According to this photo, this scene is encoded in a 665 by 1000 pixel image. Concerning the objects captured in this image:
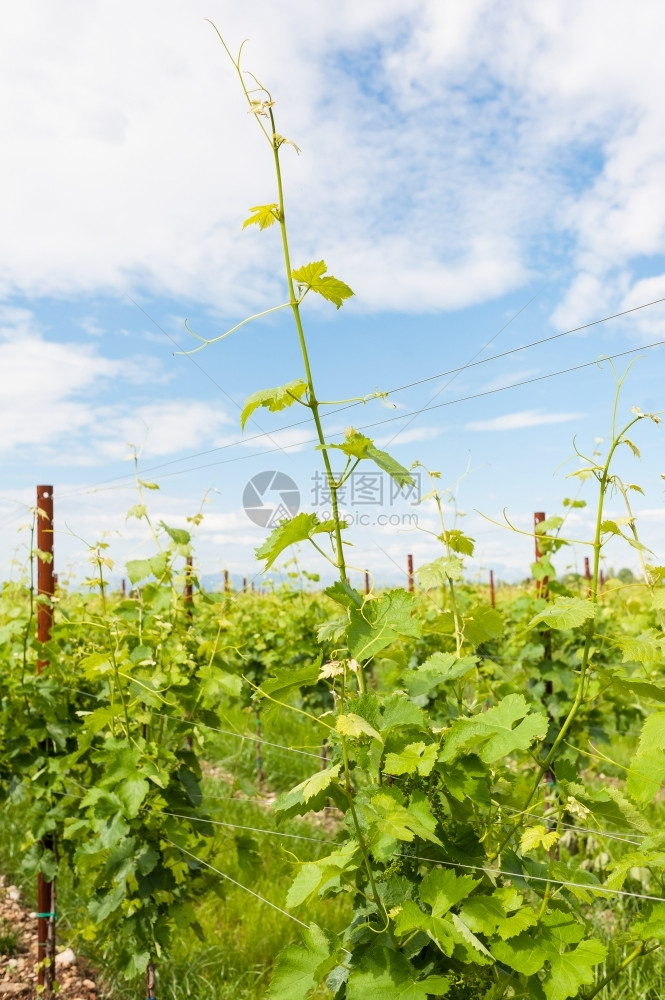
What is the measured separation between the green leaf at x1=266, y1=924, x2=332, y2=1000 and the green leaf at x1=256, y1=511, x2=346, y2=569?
64 centimetres

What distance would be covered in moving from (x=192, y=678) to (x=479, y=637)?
4.60 feet

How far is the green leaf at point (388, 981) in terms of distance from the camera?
1.15 metres

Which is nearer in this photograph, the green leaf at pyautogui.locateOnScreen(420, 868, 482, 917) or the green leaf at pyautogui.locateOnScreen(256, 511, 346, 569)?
the green leaf at pyautogui.locateOnScreen(420, 868, 482, 917)

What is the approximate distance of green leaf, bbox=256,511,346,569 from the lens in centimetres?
131

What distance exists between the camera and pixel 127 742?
2504 millimetres

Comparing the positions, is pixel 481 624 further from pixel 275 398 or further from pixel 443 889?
pixel 275 398

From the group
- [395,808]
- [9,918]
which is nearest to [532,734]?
[395,808]

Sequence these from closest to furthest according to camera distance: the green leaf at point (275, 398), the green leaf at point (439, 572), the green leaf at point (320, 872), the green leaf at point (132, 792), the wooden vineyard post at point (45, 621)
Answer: the green leaf at point (320, 872) < the green leaf at point (275, 398) < the green leaf at point (439, 572) < the green leaf at point (132, 792) < the wooden vineyard post at point (45, 621)

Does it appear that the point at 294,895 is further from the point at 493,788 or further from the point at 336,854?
the point at 493,788

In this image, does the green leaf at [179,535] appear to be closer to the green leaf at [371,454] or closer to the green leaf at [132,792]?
the green leaf at [132,792]

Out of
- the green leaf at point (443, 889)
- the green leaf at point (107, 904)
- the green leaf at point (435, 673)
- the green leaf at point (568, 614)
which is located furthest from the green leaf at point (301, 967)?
the green leaf at point (107, 904)

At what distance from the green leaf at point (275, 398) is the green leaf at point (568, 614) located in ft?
1.91

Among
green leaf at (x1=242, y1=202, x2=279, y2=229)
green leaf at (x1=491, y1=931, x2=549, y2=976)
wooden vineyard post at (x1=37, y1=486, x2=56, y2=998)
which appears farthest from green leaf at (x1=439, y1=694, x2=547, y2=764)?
wooden vineyard post at (x1=37, y1=486, x2=56, y2=998)

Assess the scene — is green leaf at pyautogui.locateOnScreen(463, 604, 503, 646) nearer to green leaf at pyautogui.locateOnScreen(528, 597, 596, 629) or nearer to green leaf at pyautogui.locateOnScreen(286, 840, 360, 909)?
green leaf at pyautogui.locateOnScreen(528, 597, 596, 629)
